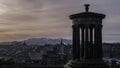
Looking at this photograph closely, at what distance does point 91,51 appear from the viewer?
15180 millimetres

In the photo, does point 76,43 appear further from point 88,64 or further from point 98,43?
point 88,64

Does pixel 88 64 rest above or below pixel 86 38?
below

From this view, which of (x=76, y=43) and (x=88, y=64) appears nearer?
(x=88, y=64)

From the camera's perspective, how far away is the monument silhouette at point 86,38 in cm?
1495

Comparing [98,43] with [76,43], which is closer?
[98,43]

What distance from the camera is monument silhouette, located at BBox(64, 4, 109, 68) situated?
1495 cm

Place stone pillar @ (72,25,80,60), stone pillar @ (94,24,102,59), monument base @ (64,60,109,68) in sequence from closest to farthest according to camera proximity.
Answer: monument base @ (64,60,109,68), stone pillar @ (94,24,102,59), stone pillar @ (72,25,80,60)

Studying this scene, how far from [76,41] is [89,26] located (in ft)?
3.10

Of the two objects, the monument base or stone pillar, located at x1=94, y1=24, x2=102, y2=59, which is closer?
the monument base

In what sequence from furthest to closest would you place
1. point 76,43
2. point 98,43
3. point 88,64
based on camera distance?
point 76,43, point 98,43, point 88,64

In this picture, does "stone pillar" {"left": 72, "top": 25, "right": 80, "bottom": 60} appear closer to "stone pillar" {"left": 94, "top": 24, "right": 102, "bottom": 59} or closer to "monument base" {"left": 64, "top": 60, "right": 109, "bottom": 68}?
"monument base" {"left": 64, "top": 60, "right": 109, "bottom": 68}

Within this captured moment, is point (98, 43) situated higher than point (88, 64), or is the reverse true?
point (98, 43)

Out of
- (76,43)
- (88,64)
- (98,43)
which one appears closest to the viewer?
(88,64)

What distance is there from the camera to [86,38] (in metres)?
15.0
